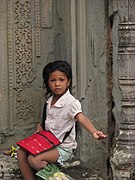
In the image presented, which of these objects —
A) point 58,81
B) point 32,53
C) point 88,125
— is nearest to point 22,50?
point 32,53

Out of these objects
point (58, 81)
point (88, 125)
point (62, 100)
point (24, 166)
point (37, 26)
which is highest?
point (37, 26)

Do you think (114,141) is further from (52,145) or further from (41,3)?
(41,3)

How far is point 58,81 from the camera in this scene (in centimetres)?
390

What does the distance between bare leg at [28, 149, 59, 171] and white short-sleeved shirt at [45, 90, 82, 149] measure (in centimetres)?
12

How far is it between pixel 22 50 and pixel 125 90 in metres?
1.22

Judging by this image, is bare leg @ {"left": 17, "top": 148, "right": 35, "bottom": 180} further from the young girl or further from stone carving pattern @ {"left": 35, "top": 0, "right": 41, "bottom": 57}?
stone carving pattern @ {"left": 35, "top": 0, "right": 41, "bottom": 57}

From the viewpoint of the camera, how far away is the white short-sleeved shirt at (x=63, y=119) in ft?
12.8

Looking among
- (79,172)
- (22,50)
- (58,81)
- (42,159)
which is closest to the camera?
(42,159)

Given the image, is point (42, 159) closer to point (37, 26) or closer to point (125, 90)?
point (125, 90)

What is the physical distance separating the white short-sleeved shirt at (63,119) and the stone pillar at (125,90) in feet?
1.14

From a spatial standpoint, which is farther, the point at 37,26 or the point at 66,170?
the point at 37,26

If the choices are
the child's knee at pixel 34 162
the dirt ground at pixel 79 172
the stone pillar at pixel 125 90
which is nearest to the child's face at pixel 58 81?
the stone pillar at pixel 125 90

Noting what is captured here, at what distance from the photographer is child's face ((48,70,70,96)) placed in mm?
3900

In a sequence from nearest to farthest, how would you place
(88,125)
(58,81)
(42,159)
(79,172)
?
(88,125), (42,159), (58,81), (79,172)
